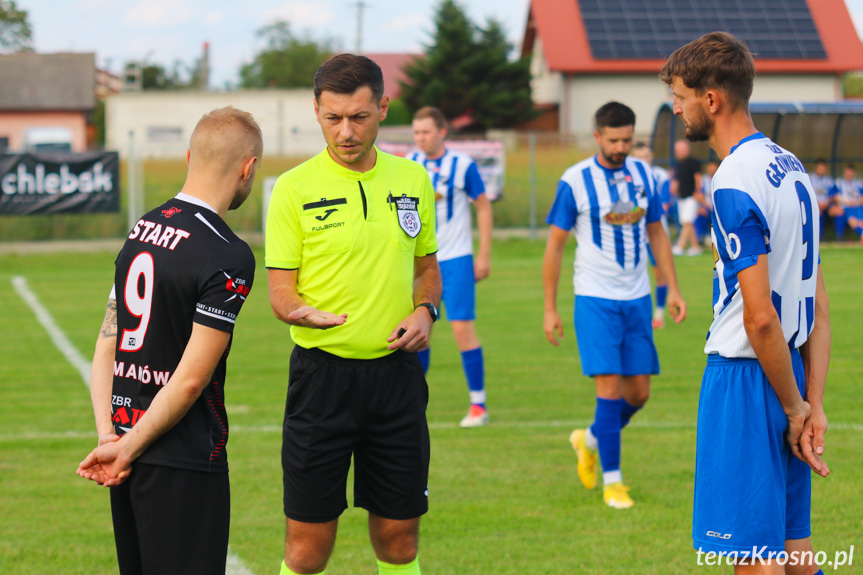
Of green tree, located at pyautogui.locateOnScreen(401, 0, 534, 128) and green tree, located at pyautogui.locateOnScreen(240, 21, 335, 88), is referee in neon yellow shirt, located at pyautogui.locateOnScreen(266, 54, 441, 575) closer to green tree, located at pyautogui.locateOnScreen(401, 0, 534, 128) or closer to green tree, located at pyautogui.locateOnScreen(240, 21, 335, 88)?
green tree, located at pyautogui.locateOnScreen(401, 0, 534, 128)

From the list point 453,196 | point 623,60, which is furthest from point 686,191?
point 623,60

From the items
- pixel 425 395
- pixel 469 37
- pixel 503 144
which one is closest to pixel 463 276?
pixel 425 395

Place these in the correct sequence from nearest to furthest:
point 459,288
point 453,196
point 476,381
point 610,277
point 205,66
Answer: point 610,277
point 476,381
point 459,288
point 453,196
point 205,66

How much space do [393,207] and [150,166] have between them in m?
21.0

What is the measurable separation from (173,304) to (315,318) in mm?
632

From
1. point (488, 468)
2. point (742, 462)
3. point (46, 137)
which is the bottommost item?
point (488, 468)

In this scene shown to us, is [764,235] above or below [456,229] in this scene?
above

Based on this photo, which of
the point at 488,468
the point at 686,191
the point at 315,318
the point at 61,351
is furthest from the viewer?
the point at 686,191

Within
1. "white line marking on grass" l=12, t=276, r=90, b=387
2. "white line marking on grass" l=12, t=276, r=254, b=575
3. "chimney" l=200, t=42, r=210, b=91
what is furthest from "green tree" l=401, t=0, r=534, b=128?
"white line marking on grass" l=12, t=276, r=90, b=387

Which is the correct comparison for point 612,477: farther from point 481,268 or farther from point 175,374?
point 175,374

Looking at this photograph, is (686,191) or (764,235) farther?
(686,191)

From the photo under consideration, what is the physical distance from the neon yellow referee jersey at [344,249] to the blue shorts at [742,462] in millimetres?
1204

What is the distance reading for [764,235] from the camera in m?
2.89

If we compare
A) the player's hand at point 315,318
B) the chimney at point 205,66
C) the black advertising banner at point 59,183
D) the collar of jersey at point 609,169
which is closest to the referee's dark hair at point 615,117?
the collar of jersey at point 609,169
